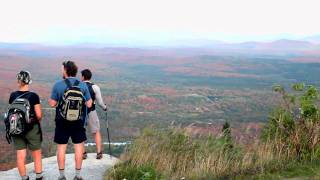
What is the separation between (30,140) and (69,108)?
24.1 inches

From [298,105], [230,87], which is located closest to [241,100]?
[230,87]

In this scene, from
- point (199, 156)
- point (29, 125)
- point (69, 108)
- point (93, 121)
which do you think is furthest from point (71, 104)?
point (199, 156)

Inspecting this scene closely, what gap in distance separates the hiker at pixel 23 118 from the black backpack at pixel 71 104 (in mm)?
284

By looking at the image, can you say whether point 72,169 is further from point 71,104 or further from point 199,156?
point 199,156

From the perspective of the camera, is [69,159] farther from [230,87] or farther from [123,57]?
[123,57]

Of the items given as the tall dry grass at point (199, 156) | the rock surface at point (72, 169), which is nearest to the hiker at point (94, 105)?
the rock surface at point (72, 169)

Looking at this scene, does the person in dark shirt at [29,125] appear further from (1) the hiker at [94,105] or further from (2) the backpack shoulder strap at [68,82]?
(1) the hiker at [94,105]

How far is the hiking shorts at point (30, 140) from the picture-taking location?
5.85 meters

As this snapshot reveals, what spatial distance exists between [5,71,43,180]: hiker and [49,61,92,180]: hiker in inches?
8.1

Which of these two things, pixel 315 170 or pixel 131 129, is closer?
pixel 315 170

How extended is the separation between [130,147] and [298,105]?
2394 mm

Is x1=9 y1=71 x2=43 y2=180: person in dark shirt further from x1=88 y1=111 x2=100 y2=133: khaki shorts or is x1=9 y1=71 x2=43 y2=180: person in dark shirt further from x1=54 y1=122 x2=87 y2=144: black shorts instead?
x1=88 y1=111 x2=100 y2=133: khaki shorts

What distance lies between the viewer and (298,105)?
285 inches

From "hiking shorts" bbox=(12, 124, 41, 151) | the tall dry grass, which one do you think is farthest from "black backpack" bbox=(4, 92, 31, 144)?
the tall dry grass
